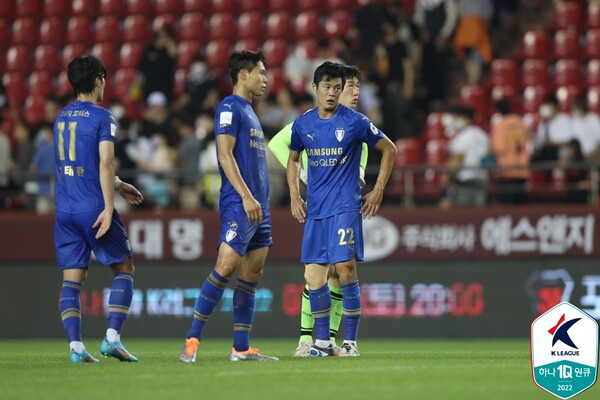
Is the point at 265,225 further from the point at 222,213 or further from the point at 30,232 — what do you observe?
the point at 30,232

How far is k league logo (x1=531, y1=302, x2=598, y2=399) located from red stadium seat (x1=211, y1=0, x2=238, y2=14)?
50.2ft

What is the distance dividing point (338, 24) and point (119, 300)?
490 inches

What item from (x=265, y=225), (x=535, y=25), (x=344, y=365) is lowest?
(x=344, y=365)

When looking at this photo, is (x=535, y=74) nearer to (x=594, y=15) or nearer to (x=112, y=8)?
(x=594, y=15)

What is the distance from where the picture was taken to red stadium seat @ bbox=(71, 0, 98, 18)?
2373cm

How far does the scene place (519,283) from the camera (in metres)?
16.7

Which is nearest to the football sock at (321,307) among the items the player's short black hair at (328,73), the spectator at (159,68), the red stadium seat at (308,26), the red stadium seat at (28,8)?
the player's short black hair at (328,73)

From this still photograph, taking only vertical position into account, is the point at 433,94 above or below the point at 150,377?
above

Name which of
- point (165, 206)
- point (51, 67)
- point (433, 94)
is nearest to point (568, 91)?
point (433, 94)

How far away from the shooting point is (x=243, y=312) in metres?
9.89

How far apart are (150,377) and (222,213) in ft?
5.37

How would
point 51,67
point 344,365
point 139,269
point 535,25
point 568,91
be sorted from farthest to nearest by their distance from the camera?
point 51,67 < point 535,25 < point 568,91 < point 139,269 < point 344,365

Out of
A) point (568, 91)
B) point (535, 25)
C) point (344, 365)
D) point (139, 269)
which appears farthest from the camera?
point (535, 25)

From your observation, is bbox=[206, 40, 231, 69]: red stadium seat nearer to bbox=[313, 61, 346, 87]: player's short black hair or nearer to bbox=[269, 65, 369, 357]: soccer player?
bbox=[269, 65, 369, 357]: soccer player
